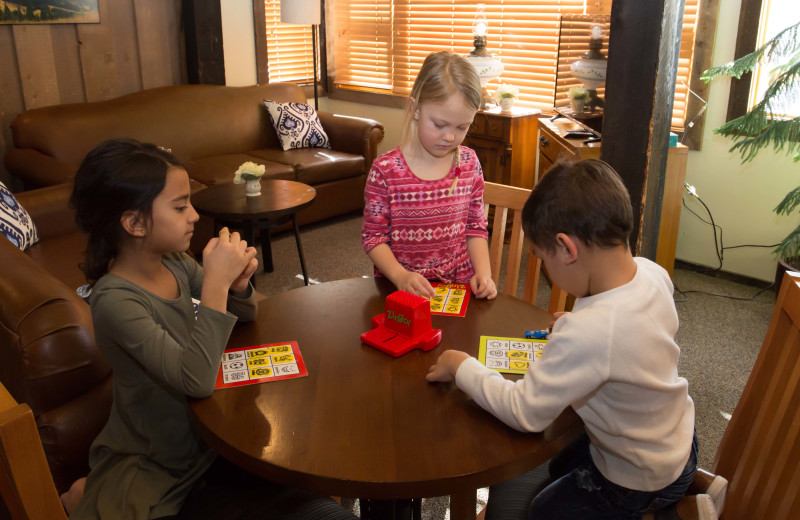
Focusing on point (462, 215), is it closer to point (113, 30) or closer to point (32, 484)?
point (32, 484)

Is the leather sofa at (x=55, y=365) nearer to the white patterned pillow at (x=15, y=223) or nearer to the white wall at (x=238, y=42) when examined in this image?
the white patterned pillow at (x=15, y=223)

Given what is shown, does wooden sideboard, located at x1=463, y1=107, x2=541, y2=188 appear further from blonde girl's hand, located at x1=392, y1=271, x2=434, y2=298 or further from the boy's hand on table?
the boy's hand on table

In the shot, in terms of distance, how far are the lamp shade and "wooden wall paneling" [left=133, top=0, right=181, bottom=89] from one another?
0.86m

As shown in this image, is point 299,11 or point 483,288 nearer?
point 483,288

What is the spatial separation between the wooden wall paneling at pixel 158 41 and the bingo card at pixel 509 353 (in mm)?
4227

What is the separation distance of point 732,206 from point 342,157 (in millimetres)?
2671

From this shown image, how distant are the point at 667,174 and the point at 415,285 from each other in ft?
7.72

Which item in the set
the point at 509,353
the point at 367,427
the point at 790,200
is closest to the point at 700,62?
the point at 790,200

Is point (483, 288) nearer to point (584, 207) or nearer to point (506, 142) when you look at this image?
point (584, 207)

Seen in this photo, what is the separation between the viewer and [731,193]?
3709mm

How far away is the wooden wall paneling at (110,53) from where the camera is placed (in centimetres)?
434

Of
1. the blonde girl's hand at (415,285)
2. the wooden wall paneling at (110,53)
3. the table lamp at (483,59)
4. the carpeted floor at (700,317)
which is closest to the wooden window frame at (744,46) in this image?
the carpeted floor at (700,317)

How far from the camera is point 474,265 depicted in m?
1.89

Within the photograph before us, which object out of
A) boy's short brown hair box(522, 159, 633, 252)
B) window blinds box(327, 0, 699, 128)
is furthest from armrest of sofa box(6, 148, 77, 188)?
boy's short brown hair box(522, 159, 633, 252)
